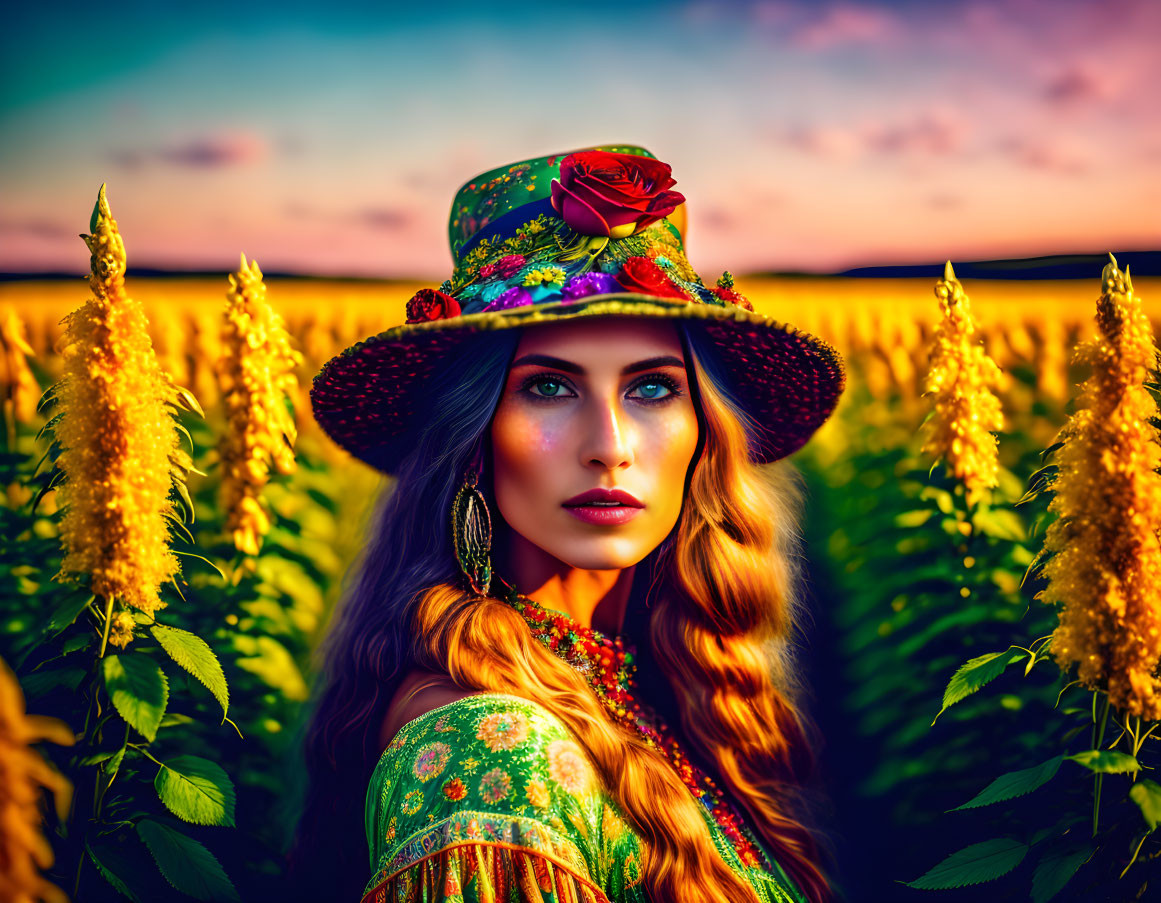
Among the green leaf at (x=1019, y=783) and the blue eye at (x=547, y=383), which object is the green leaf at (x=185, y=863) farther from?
the green leaf at (x=1019, y=783)

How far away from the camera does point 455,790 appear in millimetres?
1833

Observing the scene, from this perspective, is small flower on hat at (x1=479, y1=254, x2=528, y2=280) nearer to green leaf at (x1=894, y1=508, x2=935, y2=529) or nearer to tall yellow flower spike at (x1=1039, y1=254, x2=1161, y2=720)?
tall yellow flower spike at (x1=1039, y1=254, x2=1161, y2=720)

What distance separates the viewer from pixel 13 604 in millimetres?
2809

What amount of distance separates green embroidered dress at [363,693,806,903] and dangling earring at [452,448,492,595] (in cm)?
39

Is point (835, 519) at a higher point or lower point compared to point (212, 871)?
higher

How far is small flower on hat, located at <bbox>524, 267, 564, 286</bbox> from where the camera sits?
2.19 meters

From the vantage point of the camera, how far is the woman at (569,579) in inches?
75.6

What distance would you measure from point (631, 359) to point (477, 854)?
3.78ft

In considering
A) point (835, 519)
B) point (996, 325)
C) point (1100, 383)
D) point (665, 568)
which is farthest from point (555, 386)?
point (996, 325)

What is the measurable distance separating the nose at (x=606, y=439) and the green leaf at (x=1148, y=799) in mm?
1399

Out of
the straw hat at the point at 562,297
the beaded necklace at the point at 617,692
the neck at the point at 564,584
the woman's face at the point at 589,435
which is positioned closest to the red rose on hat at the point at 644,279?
the straw hat at the point at 562,297

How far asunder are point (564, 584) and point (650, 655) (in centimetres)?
41

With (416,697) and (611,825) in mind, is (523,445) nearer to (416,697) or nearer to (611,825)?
(416,697)

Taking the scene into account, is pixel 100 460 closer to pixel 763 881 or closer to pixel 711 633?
pixel 711 633
